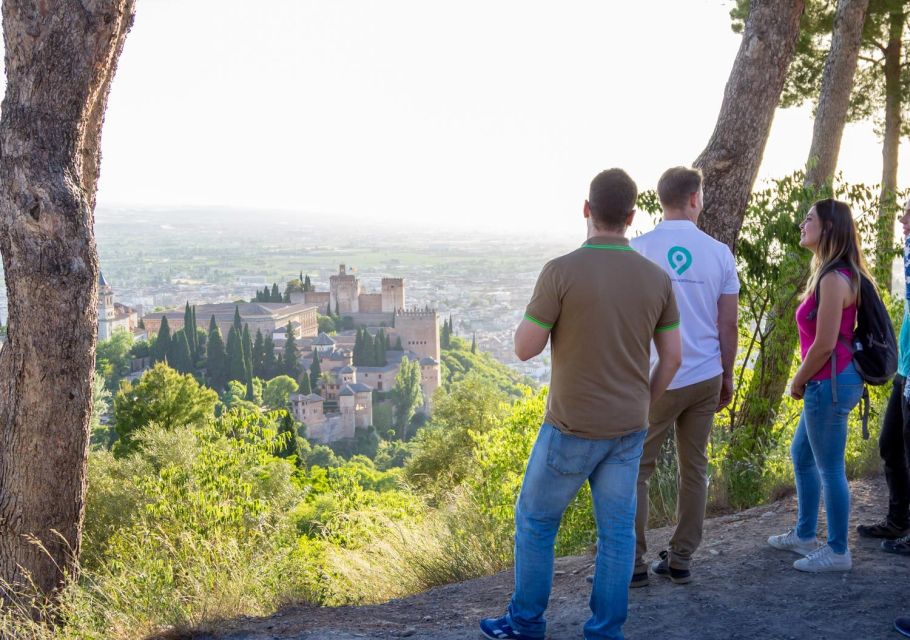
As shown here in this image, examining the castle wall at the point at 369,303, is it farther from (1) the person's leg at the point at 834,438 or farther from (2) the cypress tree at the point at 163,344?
(1) the person's leg at the point at 834,438

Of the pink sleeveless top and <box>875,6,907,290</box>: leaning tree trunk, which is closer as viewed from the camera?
the pink sleeveless top

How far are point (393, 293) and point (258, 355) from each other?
2508 centimetres

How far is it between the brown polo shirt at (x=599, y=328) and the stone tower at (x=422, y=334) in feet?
218

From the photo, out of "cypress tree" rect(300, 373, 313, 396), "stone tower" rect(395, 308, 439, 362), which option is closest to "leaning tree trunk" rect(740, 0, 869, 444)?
"cypress tree" rect(300, 373, 313, 396)

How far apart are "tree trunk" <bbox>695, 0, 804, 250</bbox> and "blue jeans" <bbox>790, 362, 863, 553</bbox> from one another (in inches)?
77.8

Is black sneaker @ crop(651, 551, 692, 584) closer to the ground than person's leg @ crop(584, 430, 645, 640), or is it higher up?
closer to the ground

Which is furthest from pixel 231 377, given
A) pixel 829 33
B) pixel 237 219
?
pixel 237 219

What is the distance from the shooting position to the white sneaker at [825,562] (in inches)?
109

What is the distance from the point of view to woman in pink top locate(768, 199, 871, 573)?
258 cm

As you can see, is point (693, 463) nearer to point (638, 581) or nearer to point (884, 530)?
point (638, 581)

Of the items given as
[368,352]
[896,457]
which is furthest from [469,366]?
[896,457]

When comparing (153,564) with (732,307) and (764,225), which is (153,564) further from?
(764,225)

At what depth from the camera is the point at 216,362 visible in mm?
51625

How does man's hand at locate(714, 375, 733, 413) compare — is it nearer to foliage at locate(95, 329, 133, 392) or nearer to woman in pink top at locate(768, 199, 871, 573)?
woman in pink top at locate(768, 199, 871, 573)
